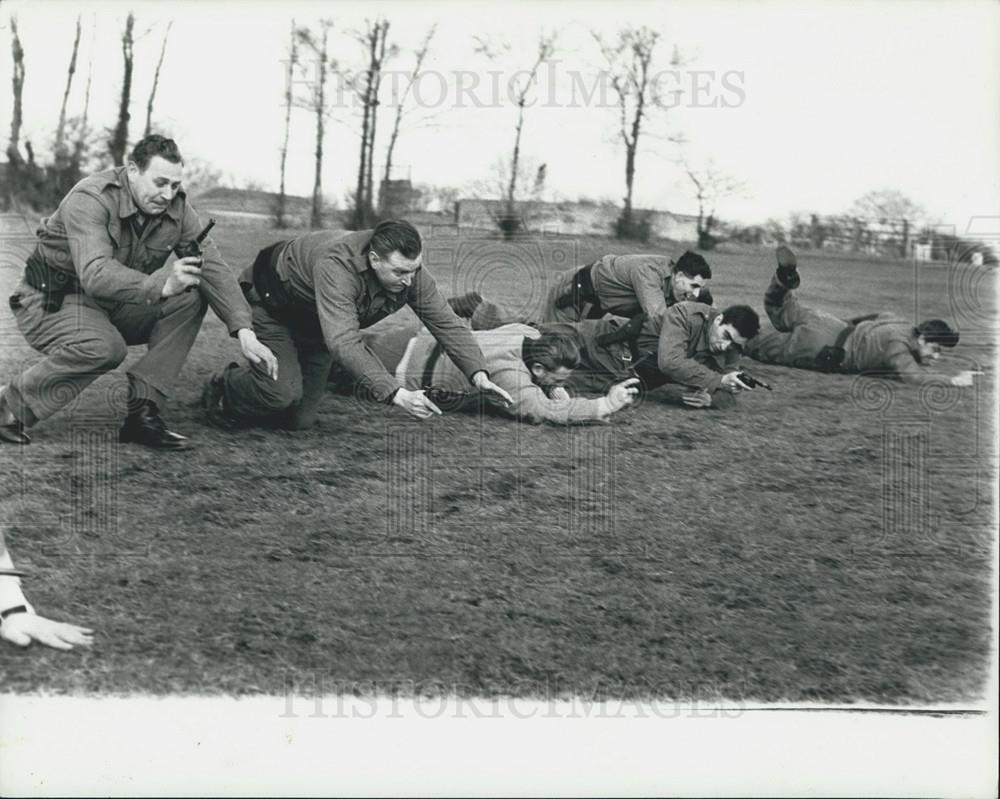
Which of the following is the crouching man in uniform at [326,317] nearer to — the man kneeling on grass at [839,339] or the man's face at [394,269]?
the man's face at [394,269]

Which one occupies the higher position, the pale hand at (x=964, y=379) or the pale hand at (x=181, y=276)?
the pale hand at (x=181, y=276)

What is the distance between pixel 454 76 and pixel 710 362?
181 centimetres

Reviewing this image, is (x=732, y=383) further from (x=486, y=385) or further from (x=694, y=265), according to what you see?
(x=486, y=385)

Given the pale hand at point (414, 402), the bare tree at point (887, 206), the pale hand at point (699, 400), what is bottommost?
the pale hand at point (699, 400)

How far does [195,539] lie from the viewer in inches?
122

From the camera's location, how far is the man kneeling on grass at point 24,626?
2.54 metres

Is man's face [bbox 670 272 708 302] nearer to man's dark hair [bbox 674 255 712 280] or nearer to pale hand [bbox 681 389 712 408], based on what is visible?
man's dark hair [bbox 674 255 712 280]

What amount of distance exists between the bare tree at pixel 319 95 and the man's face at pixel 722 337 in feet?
6.42

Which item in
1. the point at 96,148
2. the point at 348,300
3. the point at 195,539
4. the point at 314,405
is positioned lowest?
the point at 195,539

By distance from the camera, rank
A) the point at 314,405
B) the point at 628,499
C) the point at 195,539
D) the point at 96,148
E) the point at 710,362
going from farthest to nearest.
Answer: the point at 710,362
the point at 96,148
the point at 314,405
the point at 628,499
the point at 195,539

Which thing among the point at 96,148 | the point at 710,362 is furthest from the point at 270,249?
the point at 710,362

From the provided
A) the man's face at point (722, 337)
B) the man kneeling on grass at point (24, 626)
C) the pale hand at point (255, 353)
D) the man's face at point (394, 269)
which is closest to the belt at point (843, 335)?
the man's face at point (722, 337)

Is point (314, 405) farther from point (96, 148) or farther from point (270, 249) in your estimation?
point (96, 148)

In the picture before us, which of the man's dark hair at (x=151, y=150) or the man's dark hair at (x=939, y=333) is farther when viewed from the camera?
the man's dark hair at (x=939, y=333)
